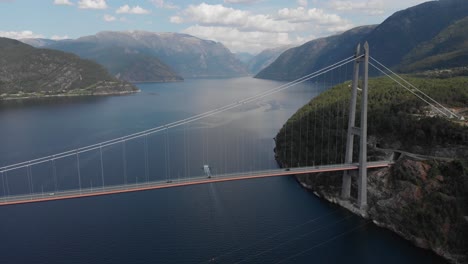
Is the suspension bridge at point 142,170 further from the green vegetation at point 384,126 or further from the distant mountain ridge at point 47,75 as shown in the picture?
the distant mountain ridge at point 47,75

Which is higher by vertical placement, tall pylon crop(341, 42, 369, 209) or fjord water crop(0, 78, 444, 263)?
tall pylon crop(341, 42, 369, 209)

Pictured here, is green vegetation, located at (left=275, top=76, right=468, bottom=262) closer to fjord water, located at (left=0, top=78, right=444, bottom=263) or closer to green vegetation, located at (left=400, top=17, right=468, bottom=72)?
fjord water, located at (left=0, top=78, right=444, bottom=263)

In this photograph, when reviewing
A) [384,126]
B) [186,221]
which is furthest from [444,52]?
[186,221]

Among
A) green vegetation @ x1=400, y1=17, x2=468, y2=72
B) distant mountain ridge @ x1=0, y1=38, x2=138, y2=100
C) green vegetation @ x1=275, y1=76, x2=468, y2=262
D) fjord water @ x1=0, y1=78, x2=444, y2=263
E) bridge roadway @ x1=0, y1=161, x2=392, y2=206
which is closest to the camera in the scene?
bridge roadway @ x1=0, y1=161, x2=392, y2=206

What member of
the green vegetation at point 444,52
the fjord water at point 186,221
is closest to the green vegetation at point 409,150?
the fjord water at point 186,221

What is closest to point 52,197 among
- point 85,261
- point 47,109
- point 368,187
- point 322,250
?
point 85,261

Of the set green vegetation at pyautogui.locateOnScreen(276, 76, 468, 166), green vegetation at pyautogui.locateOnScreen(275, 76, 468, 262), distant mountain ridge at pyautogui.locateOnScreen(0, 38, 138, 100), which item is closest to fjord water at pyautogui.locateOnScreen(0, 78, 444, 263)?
green vegetation at pyautogui.locateOnScreen(275, 76, 468, 262)

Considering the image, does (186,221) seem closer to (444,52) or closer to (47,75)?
(444,52)

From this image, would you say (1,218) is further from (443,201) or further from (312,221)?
(443,201)

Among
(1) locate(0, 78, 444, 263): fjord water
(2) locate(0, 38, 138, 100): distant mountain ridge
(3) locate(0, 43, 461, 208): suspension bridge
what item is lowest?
(1) locate(0, 78, 444, 263): fjord water
